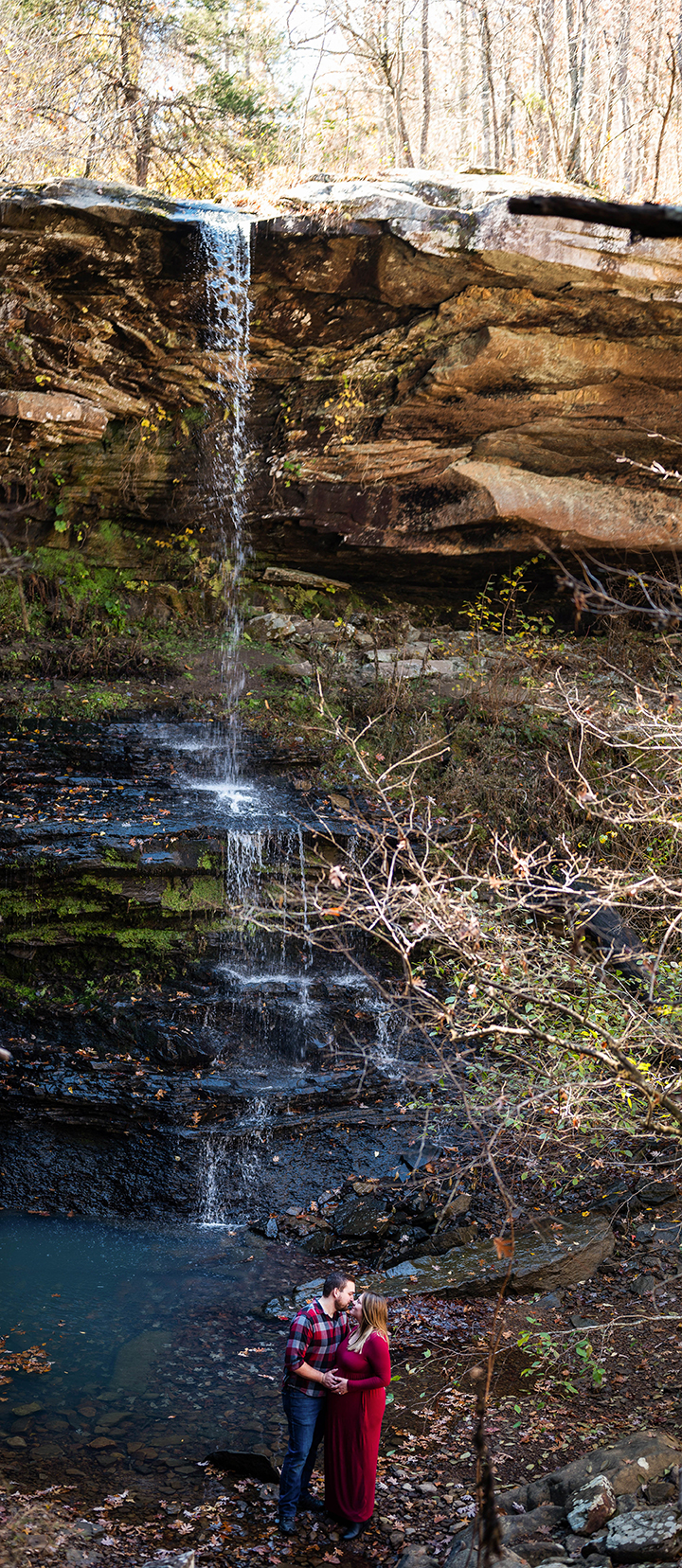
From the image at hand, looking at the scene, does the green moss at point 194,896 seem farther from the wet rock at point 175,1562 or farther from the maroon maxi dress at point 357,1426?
the wet rock at point 175,1562

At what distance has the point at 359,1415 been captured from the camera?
3854mm

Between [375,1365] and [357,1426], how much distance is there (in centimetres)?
29

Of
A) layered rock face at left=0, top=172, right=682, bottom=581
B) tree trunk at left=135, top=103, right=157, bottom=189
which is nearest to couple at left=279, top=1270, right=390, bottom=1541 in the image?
layered rock face at left=0, top=172, right=682, bottom=581

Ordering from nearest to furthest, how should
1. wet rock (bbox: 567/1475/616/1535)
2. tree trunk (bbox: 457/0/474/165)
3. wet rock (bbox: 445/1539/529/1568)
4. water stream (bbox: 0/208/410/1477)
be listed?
wet rock (bbox: 445/1539/529/1568) < wet rock (bbox: 567/1475/616/1535) < water stream (bbox: 0/208/410/1477) < tree trunk (bbox: 457/0/474/165)

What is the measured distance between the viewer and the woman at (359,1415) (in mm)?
3830

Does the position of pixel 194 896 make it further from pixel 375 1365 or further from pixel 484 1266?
pixel 375 1365

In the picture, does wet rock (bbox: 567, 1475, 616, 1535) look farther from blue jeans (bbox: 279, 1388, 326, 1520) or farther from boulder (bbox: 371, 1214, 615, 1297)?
boulder (bbox: 371, 1214, 615, 1297)

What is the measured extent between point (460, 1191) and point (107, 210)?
9.46 metres

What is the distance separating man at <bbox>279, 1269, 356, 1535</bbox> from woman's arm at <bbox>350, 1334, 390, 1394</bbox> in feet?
0.26

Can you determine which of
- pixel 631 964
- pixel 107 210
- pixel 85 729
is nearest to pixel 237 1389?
pixel 631 964

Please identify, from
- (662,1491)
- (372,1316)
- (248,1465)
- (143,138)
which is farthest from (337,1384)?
(143,138)

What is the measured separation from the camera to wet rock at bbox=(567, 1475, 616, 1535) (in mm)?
3572

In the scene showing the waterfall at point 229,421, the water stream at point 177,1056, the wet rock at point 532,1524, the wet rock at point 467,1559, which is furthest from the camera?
the waterfall at point 229,421

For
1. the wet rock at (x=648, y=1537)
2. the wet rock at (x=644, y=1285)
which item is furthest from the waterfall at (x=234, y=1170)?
the wet rock at (x=648, y=1537)
